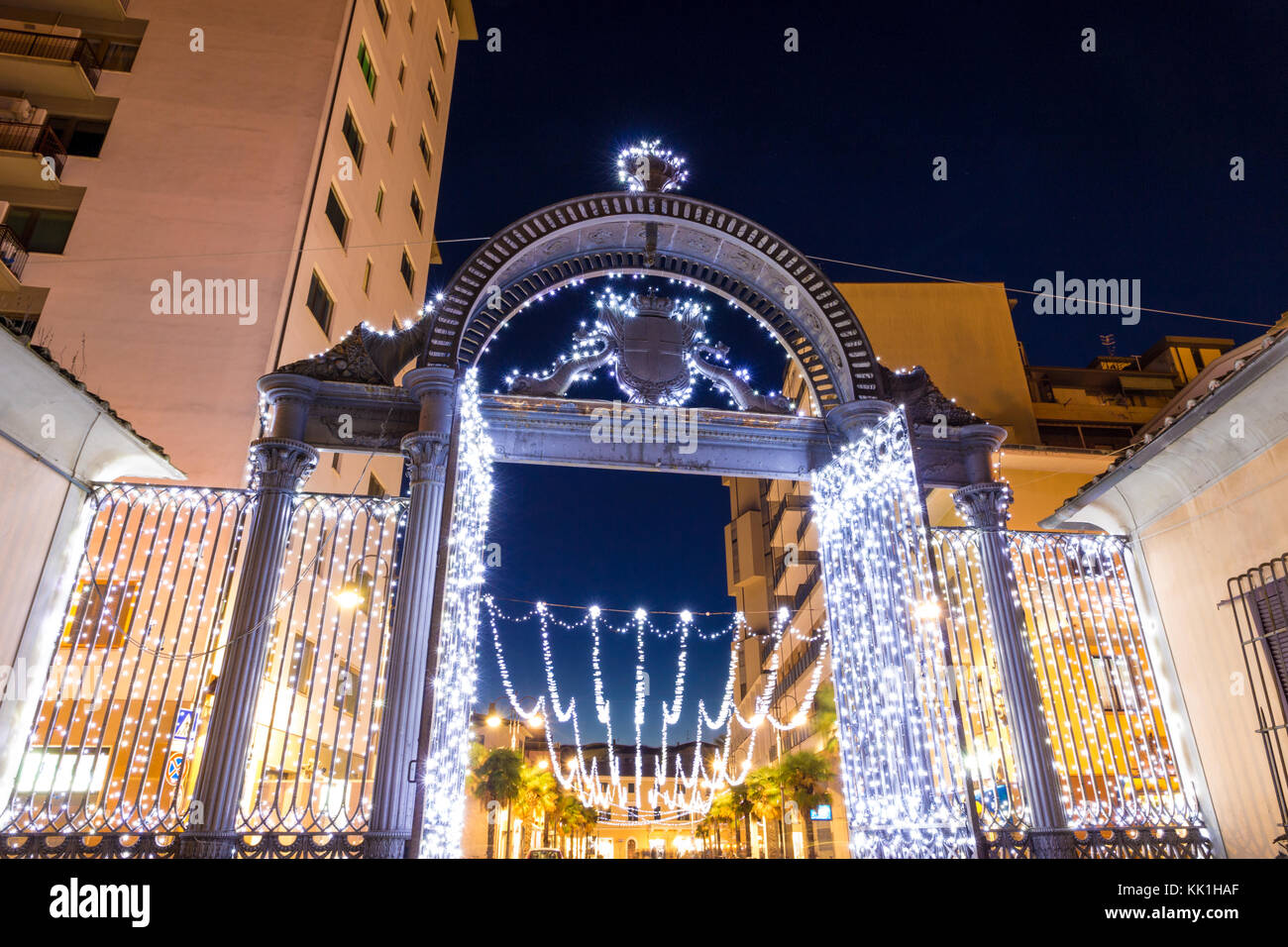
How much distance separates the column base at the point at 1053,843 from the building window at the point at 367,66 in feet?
71.8

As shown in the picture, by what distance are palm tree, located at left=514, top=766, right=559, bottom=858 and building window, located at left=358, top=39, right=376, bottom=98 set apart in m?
28.1

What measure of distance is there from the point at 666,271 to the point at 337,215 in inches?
479

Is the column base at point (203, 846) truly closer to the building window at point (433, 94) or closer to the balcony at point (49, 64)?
the balcony at point (49, 64)

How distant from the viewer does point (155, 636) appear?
1240 centimetres

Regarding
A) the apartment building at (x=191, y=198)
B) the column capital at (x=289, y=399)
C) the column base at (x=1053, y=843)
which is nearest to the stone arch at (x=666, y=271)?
the column capital at (x=289, y=399)

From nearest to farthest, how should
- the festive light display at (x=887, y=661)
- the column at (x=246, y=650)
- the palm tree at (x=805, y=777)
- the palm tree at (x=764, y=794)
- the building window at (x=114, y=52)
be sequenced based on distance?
the column at (x=246, y=650) < the festive light display at (x=887, y=661) < the building window at (x=114, y=52) < the palm tree at (x=805, y=777) < the palm tree at (x=764, y=794)

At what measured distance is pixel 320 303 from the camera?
58.3ft

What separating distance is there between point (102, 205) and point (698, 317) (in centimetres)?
1427

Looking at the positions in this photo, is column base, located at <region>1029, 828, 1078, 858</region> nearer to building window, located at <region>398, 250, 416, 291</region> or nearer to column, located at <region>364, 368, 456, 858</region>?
column, located at <region>364, 368, 456, 858</region>

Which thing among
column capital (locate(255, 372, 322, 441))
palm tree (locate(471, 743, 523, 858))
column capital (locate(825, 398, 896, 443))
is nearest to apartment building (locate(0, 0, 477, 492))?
column capital (locate(255, 372, 322, 441))

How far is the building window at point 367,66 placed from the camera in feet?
66.7

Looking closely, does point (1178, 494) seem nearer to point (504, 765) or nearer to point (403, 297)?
point (403, 297)

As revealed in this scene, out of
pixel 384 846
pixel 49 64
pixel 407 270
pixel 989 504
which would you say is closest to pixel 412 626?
pixel 384 846
